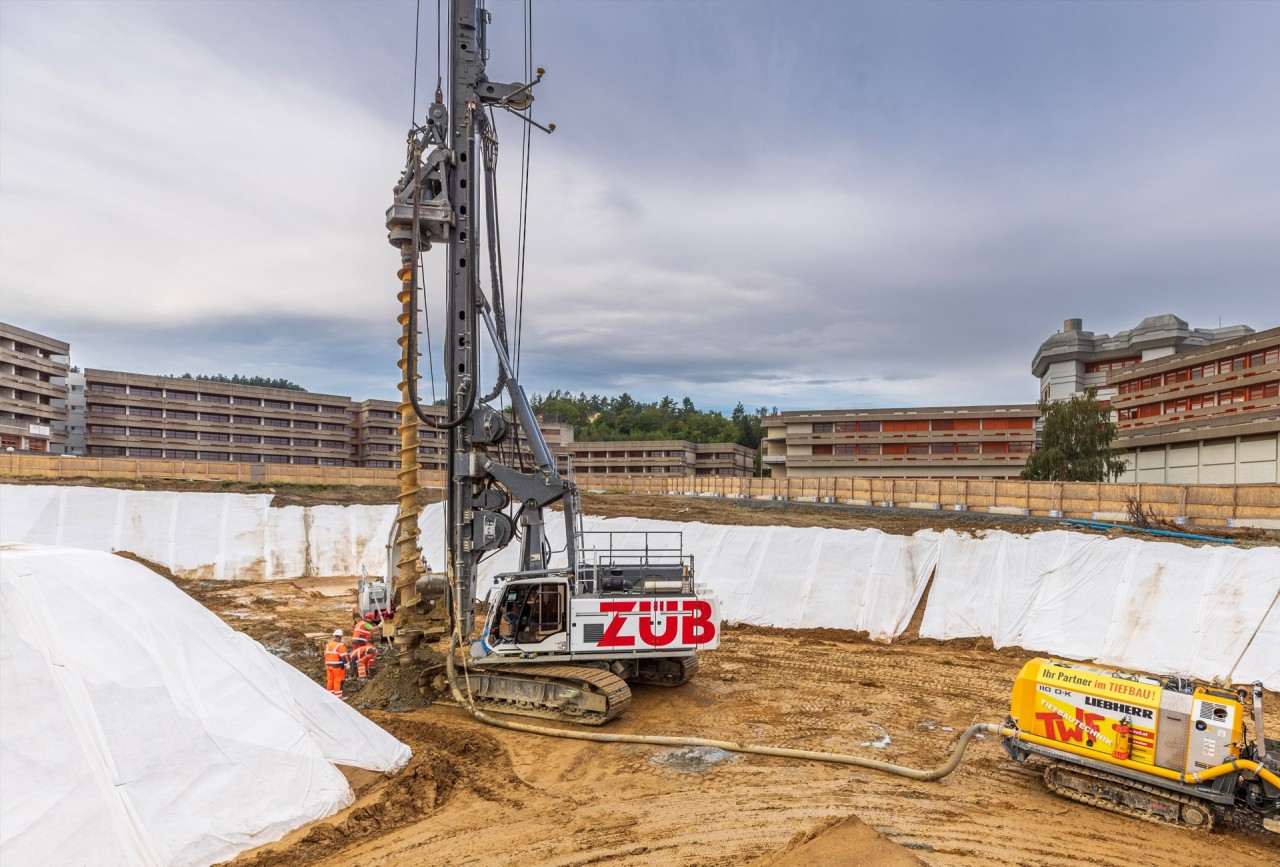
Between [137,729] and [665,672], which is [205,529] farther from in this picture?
[137,729]

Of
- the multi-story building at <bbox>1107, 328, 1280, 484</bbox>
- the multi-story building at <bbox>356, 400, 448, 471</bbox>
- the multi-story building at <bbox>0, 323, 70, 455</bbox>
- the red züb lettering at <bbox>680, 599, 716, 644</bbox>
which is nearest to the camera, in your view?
the red züb lettering at <bbox>680, 599, 716, 644</bbox>

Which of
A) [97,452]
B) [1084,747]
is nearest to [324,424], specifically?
[97,452]

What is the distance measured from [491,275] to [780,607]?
12.0m

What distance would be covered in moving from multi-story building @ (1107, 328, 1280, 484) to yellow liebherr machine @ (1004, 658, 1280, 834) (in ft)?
110

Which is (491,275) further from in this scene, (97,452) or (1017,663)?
(97,452)

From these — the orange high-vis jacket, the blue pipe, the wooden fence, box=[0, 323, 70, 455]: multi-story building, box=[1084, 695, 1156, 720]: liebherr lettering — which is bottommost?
the orange high-vis jacket

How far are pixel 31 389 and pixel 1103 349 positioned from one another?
77923 millimetres

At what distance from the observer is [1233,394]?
3872cm

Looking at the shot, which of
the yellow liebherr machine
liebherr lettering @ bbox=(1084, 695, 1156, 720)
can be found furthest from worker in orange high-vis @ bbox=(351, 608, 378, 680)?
liebherr lettering @ bbox=(1084, 695, 1156, 720)

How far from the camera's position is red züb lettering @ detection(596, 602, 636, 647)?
1248 centimetres

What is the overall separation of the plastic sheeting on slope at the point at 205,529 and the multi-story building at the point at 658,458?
48154mm

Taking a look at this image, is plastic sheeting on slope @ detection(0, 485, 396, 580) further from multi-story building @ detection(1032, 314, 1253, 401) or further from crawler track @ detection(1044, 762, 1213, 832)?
multi-story building @ detection(1032, 314, 1253, 401)

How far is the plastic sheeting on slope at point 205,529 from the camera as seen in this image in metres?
28.2

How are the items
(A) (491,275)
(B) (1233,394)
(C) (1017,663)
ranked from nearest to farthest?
(A) (491,275)
(C) (1017,663)
(B) (1233,394)
